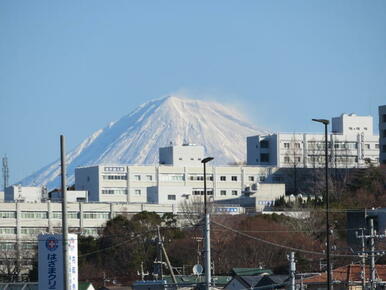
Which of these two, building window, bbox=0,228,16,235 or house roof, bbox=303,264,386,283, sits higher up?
building window, bbox=0,228,16,235

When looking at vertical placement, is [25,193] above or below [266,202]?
above

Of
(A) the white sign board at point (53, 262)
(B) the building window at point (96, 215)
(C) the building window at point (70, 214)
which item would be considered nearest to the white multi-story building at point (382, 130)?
(B) the building window at point (96, 215)

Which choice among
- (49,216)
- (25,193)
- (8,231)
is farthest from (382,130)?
(25,193)

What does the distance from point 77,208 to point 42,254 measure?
342 ft

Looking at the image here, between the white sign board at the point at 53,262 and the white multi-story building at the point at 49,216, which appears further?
the white multi-story building at the point at 49,216

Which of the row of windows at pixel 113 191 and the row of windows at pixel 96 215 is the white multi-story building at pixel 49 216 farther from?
the row of windows at pixel 113 191

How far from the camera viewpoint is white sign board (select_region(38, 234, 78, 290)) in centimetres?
6612

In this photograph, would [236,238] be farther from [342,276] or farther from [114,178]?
[114,178]

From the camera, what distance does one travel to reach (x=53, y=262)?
66625mm

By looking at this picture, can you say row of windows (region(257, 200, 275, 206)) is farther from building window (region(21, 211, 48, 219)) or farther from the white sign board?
the white sign board

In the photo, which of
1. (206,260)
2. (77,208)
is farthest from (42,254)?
(77,208)

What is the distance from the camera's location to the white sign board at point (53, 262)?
6612 cm

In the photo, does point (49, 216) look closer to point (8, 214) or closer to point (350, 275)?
point (8, 214)

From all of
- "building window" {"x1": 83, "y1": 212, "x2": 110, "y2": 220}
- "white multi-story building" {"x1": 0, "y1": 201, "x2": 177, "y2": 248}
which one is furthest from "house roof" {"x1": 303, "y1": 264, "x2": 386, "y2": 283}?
"building window" {"x1": 83, "y1": 212, "x2": 110, "y2": 220}
